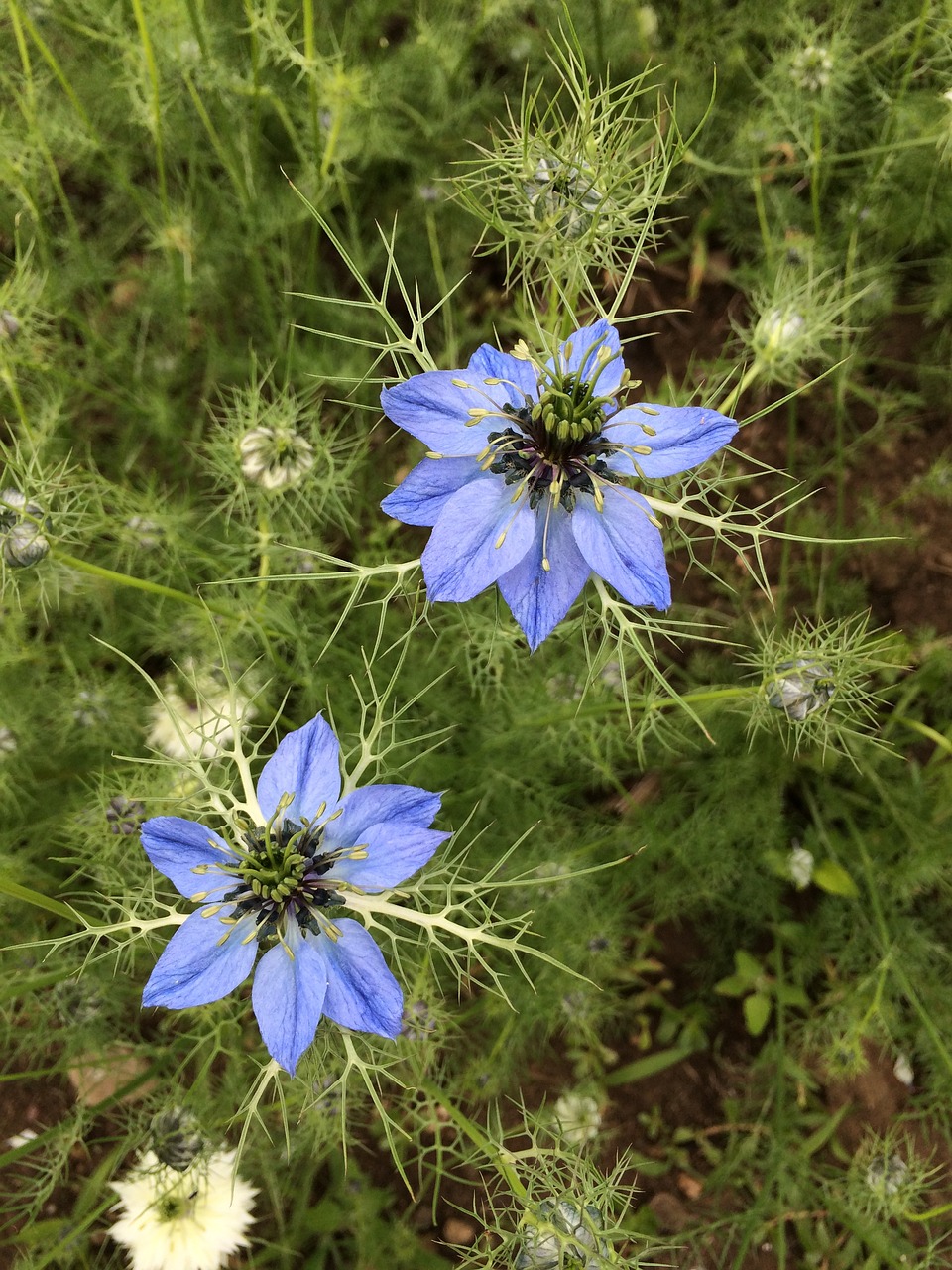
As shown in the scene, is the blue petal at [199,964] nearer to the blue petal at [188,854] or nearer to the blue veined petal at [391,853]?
the blue petal at [188,854]

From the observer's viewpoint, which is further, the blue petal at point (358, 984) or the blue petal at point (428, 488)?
the blue petal at point (428, 488)

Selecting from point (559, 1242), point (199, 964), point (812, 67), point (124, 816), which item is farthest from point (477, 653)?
point (812, 67)

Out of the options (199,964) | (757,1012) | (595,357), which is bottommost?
(757,1012)

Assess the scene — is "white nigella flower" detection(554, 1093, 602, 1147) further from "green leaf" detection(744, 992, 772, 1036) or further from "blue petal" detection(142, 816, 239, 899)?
"blue petal" detection(142, 816, 239, 899)

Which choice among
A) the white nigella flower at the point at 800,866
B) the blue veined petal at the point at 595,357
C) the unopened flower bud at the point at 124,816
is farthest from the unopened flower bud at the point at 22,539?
the white nigella flower at the point at 800,866

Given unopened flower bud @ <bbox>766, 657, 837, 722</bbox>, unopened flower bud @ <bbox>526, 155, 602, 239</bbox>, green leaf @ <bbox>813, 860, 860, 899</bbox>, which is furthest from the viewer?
green leaf @ <bbox>813, 860, 860, 899</bbox>

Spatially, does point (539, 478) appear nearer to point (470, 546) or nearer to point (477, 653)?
point (470, 546)

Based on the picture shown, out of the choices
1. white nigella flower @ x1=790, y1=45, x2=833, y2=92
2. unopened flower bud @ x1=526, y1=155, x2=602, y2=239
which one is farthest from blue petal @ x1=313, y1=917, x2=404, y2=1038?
white nigella flower @ x1=790, y1=45, x2=833, y2=92
